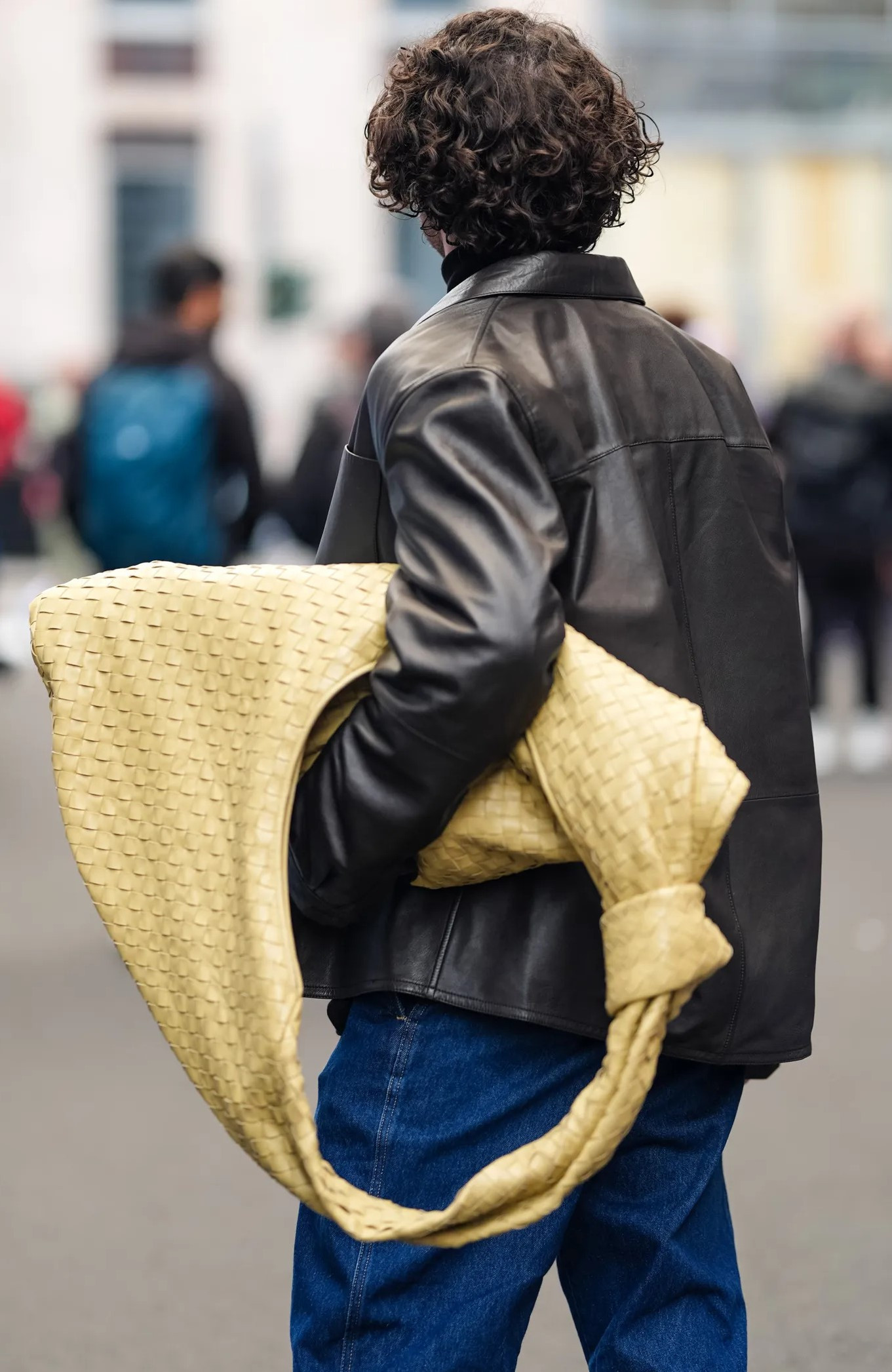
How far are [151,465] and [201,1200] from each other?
106 inches

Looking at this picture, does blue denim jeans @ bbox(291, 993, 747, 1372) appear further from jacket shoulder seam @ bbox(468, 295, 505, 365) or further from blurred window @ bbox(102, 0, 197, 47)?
blurred window @ bbox(102, 0, 197, 47)

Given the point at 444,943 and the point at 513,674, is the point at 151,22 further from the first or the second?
the point at 513,674

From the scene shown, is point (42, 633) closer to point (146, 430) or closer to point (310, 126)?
point (146, 430)

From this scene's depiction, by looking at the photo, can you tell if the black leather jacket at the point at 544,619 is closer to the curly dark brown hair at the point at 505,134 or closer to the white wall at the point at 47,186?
the curly dark brown hair at the point at 505,134

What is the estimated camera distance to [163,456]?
634 centimetres

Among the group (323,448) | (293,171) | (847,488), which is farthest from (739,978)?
(293,171)

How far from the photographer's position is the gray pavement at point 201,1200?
12.1ft

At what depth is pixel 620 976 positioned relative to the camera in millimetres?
2031

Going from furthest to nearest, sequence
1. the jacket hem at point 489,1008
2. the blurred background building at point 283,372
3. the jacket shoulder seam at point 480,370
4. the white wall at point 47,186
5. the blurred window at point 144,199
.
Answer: the blurred window at point 144,199
the white wall at point 47,186
the blurred background building at point 283,372
the jacket hem at point 489,1008
the jacket shoulder seam at point 480,370

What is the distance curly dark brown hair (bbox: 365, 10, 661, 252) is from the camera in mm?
2199

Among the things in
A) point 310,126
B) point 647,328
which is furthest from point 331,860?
point 310,126

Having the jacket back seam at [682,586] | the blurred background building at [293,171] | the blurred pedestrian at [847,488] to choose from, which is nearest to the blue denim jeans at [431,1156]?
the jacket back seam at [682,586]

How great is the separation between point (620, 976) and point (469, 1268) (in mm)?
436

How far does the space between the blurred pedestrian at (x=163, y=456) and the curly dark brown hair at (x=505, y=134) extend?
4.06 m
